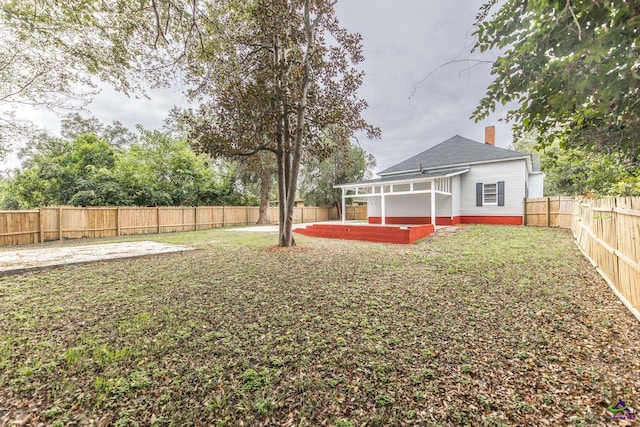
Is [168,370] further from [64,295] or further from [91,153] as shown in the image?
[91,153]

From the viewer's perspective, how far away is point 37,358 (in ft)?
7.81

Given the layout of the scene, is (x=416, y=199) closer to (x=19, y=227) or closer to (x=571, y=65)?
(x=571, y=65)

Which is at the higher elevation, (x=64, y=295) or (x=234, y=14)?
(x=234, y=14)

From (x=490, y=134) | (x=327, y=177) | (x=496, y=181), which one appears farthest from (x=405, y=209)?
(x=327, y=177)

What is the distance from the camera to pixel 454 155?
15.2 metres

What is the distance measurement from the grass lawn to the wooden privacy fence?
7.66m

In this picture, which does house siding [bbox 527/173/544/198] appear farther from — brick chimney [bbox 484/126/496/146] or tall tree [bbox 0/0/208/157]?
tall tree [bbox 0/0/208/157]

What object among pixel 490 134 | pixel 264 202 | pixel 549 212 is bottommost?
pixel 549 212

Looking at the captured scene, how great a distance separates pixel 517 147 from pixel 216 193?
1340 inches

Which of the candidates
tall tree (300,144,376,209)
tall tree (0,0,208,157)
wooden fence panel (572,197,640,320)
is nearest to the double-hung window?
wooden fence panel (572,197,640,320)

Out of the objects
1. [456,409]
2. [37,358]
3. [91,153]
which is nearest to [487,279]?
[456,409]

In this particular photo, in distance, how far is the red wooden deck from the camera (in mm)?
8922

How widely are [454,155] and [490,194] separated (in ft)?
10.6

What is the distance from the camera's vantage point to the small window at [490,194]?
1305 cm
